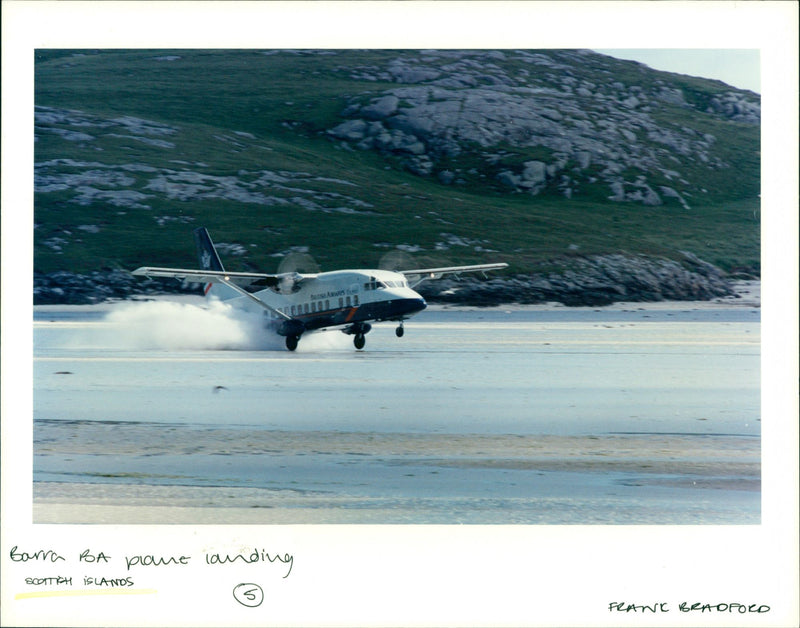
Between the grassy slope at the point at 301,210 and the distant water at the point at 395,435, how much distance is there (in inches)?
2374

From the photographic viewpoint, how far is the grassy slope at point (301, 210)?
92500mm

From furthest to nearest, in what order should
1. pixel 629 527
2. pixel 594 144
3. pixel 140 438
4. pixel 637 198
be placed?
1. pixel 637 198
2. pixel 594 144
3. pixel 140 438
4. pixel 629 527

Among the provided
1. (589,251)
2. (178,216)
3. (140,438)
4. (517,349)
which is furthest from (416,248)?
(140,438)

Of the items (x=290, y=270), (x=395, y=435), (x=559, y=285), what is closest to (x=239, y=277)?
(x=290, y=270)

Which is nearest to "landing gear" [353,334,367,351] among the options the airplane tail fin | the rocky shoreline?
the airplane tail fin

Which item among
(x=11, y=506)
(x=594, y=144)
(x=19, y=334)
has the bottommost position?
(x=11, y=506)

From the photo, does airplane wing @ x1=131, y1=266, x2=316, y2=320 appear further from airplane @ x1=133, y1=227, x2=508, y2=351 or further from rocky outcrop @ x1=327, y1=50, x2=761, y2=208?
rocky outcrop @ x1=327, y1=50, x2=761, y2=208

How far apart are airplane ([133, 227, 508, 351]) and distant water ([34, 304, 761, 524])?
1.33 meters

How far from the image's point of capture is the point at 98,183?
9606 centimetres

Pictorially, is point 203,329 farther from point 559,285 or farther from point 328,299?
point 559,285

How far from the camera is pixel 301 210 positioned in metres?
107

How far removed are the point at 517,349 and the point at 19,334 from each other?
28938 mm

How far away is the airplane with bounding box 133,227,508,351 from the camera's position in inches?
1246

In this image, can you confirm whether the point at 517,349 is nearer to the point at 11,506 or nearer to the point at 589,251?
the point at 11,506
